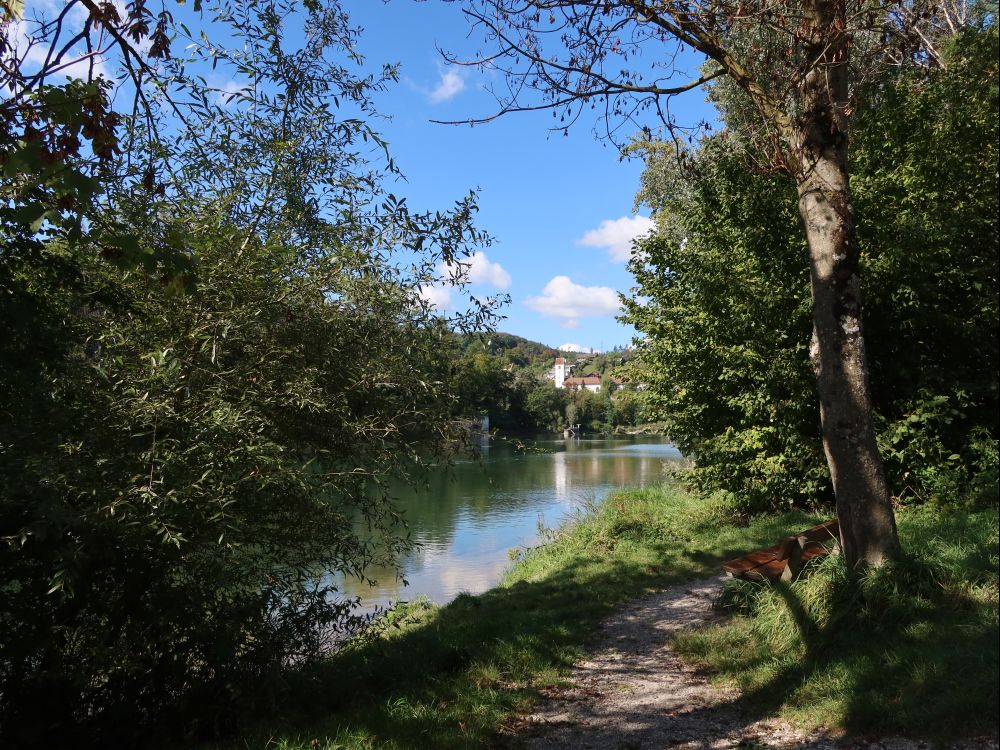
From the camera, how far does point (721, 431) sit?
39.0 feet

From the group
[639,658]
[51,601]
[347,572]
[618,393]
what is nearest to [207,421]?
[51,601]

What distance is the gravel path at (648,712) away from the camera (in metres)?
4.14

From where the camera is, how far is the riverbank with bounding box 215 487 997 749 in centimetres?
390

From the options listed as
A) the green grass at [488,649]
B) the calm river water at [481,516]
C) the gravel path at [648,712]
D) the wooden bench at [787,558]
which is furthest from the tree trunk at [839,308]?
the calm river water at [481,516]

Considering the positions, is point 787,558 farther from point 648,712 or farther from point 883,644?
point 648,712

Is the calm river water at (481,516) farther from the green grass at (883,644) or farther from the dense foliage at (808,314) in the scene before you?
the dense foliage at (808,314)

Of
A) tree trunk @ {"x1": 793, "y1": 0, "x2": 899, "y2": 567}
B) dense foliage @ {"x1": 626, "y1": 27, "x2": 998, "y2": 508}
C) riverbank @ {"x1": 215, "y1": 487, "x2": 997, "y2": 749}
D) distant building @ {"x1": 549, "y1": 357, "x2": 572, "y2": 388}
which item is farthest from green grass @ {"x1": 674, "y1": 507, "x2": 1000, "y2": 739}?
distant building @ {"x1": 549, "y1": 357, "x2": 572, "y2": 388}

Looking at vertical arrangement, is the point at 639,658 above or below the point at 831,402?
below

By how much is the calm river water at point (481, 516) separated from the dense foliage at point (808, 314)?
2.95 meters

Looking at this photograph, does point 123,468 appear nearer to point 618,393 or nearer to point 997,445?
point 997,445

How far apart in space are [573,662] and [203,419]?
144 inches

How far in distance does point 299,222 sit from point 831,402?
4.50 metres

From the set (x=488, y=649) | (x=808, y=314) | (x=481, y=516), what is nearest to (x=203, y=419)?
(x=488, y=649)

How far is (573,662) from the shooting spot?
6.14 m
